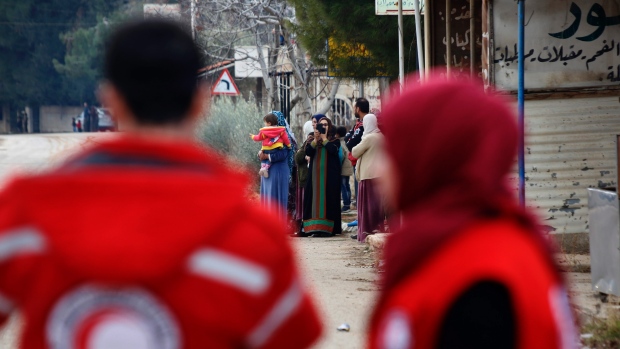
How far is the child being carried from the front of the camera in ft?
45.5

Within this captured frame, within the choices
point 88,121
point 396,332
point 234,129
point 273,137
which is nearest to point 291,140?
point 273,137

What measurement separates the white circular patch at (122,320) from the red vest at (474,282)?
0.45 metres

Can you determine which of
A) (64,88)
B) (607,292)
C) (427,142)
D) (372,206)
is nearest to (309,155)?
(372,206)

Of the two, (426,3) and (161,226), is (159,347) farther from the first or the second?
(426,3)

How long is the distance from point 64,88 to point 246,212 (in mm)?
69267

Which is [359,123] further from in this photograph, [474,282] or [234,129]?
[474,282]

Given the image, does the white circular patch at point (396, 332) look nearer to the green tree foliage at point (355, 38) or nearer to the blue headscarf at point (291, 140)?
the blue headscarf at point (291, 140)

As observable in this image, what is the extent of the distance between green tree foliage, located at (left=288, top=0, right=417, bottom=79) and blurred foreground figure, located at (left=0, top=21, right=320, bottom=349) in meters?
12.7

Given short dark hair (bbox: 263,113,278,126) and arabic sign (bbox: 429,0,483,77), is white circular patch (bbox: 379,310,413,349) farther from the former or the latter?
short dark hair (bbox: 263,113,278,126)

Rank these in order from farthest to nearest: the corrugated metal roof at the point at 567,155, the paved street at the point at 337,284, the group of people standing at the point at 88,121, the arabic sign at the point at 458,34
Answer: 1. the group of people standing at the point at 88,121
2. the arabic sign at the point at 458,34
3. the corrugated metal roof at the point at 567,155
4. the paved street at the point at 337,284

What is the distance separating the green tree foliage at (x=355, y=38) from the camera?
1548 cm

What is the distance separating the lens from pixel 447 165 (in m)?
2.12

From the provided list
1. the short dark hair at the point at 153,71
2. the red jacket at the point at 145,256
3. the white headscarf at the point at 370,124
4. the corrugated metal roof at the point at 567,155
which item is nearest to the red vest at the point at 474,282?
the red jacket at the point at 145,256

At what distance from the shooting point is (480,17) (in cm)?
1058
